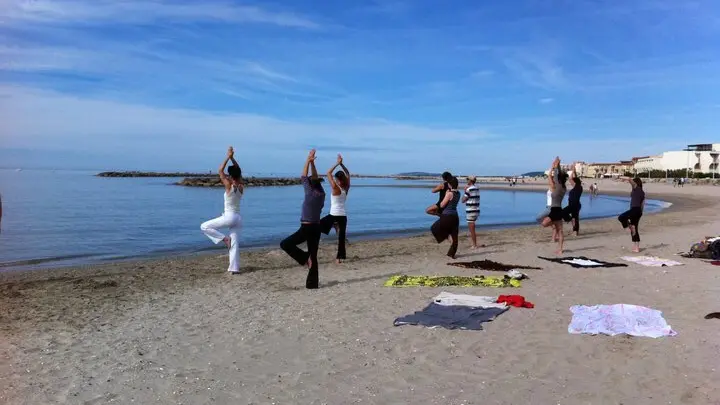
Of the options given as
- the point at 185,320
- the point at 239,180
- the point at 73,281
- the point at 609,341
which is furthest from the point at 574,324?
the point at 73,281

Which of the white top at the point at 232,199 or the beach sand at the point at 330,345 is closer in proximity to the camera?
the beach sand at the point at 330,345

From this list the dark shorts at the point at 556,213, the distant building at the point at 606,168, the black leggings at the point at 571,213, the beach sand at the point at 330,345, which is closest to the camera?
the beach sand at the point at 330,345

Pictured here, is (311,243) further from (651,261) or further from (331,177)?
(651,261)

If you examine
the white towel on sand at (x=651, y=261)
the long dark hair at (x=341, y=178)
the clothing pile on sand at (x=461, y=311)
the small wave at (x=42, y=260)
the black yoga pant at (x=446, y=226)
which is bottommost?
the small wave at (x=42, y=260)

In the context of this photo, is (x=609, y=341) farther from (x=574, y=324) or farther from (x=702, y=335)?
(x=702, y=335)

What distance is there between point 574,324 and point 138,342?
496 cm

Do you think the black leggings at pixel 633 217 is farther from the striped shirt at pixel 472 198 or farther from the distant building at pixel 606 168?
the distant building at pixel 606 168

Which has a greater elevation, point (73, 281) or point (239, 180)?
point (239, 180)

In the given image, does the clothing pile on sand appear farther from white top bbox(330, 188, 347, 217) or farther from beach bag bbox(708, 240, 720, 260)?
beach bag bbox(708, 240, 720, 260)

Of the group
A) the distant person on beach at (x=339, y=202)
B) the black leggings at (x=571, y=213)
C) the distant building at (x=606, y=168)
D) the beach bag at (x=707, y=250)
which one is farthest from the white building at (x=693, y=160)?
the distant person on beach at (x=339, y=202)

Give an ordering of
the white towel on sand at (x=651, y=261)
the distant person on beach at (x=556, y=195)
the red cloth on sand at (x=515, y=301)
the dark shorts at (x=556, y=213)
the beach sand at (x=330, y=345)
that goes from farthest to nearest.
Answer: the dark shorts at (x=556, y=213)
the distant person on beach at (x=556, y=195)
the white towel on sand at (x=651, y=261)
the red cloth on sand at (x=515, y=301)
the beach sand at (x=330, y=345)

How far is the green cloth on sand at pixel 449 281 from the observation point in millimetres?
8781

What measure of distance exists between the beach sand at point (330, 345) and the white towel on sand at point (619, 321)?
6.2 inches

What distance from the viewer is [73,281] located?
375 inches
